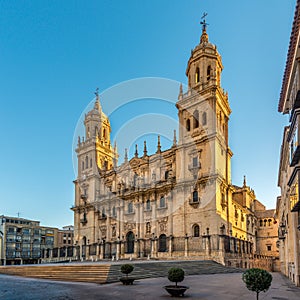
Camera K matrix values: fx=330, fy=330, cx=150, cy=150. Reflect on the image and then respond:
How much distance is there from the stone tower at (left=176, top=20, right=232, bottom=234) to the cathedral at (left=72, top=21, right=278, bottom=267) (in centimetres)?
12

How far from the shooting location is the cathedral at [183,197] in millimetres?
41656

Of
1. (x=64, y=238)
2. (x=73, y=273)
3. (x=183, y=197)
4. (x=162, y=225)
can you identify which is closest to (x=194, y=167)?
(x=183, y=197)

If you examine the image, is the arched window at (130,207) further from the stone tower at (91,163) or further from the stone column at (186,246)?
the stone column at (186,246)

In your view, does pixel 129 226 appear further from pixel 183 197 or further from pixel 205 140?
pixel 205 140

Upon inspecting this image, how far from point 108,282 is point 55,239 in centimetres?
7617

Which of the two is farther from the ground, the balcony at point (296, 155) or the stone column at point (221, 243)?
the balcony at point (296, 155)

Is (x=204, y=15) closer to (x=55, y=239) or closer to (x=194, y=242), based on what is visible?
(x=194, y=242)

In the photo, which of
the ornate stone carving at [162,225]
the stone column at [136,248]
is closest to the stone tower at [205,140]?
the ornate stone carving at [162,225]

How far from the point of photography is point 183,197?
144 feet

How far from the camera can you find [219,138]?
44344 millimetres

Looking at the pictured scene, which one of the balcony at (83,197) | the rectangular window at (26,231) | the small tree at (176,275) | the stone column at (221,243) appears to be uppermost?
the balcony at (83,197)

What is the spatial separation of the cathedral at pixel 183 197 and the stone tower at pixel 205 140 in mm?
120

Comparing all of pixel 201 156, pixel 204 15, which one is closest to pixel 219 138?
pixel 201 156

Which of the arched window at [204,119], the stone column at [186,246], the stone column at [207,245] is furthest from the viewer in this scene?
the arched window at [204,119]
